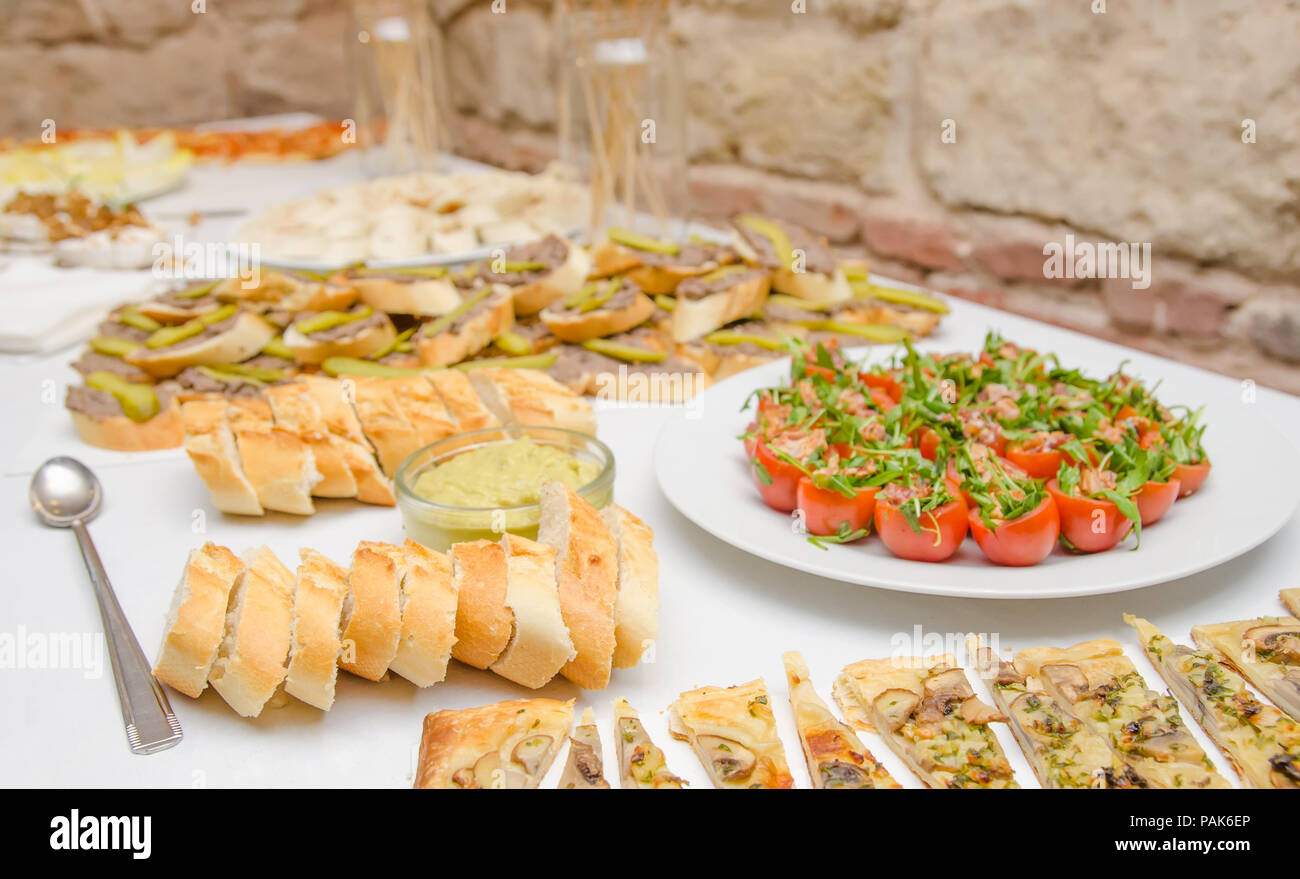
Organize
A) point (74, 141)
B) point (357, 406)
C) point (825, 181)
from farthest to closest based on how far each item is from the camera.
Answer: point (74, 141) < point (825, 181) < point (357, 406)

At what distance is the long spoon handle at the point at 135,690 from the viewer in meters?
1.19

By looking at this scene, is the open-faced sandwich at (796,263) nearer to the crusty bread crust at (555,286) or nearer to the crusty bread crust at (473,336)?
the crusty bread crust at (555,286)

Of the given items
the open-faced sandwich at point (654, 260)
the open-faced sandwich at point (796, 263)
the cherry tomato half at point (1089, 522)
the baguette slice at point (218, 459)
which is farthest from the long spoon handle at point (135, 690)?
the open-faced sandwich at point (796, 263)

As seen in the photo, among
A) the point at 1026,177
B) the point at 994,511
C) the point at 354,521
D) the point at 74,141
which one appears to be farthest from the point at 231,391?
the point at 74,141

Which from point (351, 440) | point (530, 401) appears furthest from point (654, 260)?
point (351, 440)

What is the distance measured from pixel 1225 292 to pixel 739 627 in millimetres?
1894

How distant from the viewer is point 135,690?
49.3 inches

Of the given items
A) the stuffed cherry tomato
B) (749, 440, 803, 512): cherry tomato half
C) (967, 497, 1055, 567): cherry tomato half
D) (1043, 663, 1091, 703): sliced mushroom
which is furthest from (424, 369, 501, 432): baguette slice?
(1043, 663, 1091, 703): sliced mushroom

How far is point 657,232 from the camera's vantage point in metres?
2.93

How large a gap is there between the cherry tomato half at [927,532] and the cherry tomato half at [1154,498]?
0.73 ft

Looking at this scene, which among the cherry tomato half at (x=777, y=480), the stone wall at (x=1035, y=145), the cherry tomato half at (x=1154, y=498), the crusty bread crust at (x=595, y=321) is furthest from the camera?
the stone wall at (x=1035, y=145)

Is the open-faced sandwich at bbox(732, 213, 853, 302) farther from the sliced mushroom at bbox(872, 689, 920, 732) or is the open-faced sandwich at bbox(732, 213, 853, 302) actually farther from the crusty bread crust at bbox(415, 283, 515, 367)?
the sliced mushroom at bbox(872, 689, 920, 732)

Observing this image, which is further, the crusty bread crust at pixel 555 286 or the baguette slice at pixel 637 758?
the crusty bread crust at pixel 555 286
